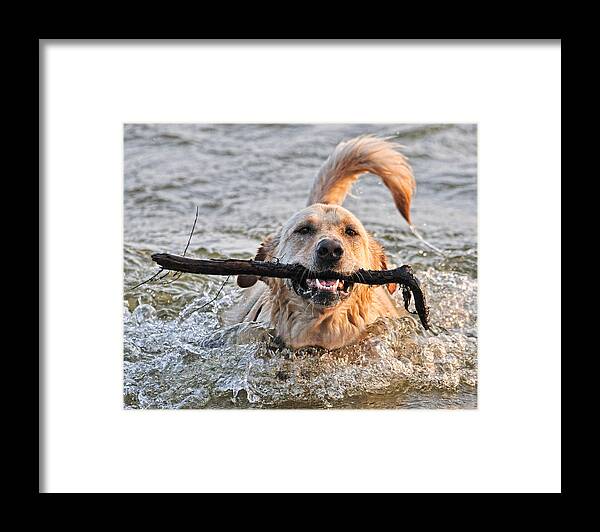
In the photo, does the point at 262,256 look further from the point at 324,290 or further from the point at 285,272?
the point at 324,290

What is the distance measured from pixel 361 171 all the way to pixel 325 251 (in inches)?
33.5

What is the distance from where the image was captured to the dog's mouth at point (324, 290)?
157 inches

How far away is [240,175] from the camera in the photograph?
532 centimetres

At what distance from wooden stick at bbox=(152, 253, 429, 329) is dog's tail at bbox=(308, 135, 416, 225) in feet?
2.43

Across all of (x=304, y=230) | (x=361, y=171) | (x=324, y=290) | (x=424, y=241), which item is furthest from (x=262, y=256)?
(x=424, y=241)

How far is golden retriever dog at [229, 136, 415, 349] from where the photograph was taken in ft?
13.1

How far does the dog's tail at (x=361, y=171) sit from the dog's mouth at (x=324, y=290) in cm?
73

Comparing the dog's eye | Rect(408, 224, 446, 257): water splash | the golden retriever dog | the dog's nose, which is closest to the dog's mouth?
the golden retriever dog

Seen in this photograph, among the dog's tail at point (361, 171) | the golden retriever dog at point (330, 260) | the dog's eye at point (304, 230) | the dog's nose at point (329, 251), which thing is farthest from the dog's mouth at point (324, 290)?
the dog's tail at point (361, 171)

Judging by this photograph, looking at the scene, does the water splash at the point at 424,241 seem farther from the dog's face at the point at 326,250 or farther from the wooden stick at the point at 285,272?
the wooden stick at the point at 285,272

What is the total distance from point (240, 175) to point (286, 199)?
1.09 ft

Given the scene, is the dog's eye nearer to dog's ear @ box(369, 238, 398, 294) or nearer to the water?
dog's ear @ box(369, 238, 398, 294)
